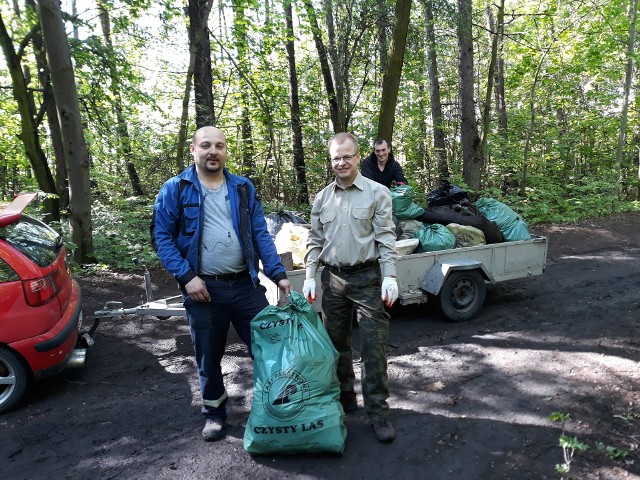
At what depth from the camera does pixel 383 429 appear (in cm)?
305

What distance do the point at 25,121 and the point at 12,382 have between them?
24.7 ft

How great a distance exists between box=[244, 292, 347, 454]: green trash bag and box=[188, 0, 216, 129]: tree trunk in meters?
8.50

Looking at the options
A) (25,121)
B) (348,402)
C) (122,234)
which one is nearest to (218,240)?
(348,402)

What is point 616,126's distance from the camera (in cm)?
1628

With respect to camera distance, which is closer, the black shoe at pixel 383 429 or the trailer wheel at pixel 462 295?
the black shoe at pixel 383 429

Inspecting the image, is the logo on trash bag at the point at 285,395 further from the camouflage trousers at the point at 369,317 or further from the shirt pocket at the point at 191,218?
the shirt pocket at the point at 191,218

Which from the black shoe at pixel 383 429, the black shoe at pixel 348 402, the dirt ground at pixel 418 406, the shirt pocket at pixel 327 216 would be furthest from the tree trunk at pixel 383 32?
the black shoe at pixel 383 429

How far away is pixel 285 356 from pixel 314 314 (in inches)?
14.6

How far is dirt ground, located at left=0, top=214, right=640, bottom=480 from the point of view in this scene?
2818 millimetres

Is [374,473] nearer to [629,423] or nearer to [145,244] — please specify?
[629,423]

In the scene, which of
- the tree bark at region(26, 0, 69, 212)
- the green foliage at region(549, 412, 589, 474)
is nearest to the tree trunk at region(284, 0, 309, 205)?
the tree bark at region(26, 0, 69, 212)

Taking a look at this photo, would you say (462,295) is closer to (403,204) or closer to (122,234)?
(403,204)

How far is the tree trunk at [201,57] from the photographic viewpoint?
10.3m

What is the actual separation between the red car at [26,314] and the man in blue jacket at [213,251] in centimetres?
145
